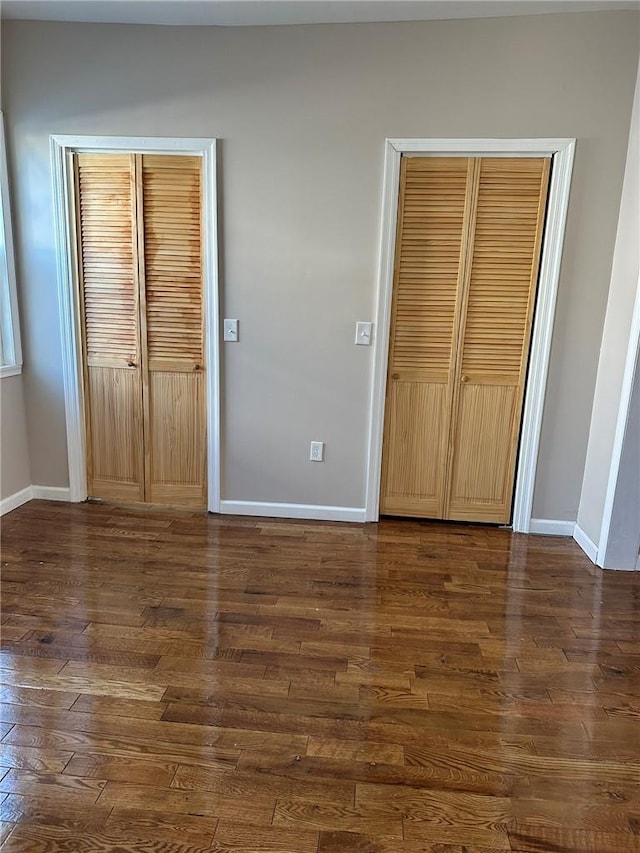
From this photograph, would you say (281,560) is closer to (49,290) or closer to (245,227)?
(245,227)

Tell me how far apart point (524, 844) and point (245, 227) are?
2880mm

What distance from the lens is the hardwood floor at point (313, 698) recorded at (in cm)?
148

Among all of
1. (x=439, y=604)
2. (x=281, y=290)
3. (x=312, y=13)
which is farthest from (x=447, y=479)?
(x=312, y=13)

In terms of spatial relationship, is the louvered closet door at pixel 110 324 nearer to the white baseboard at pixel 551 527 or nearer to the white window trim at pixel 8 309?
the white window trim at pixel 8 309

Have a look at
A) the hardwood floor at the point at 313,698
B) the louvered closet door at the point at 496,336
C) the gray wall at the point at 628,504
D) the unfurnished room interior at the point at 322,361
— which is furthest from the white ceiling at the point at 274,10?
the hardwood floor at the point at 313,698

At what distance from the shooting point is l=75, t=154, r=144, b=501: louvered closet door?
10.4 ft

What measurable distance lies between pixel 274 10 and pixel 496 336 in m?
1.98

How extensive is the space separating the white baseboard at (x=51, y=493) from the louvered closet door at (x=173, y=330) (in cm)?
54

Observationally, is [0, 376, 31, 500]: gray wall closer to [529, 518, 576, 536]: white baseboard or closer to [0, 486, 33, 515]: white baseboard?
[0, 486, 33, 515]: white baseboard

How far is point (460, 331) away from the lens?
3.18m

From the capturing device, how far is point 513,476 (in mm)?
3312

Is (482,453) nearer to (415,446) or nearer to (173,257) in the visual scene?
(415,446)

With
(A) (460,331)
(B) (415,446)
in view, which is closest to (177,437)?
(B) (415,446)

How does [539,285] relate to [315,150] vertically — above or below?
below
